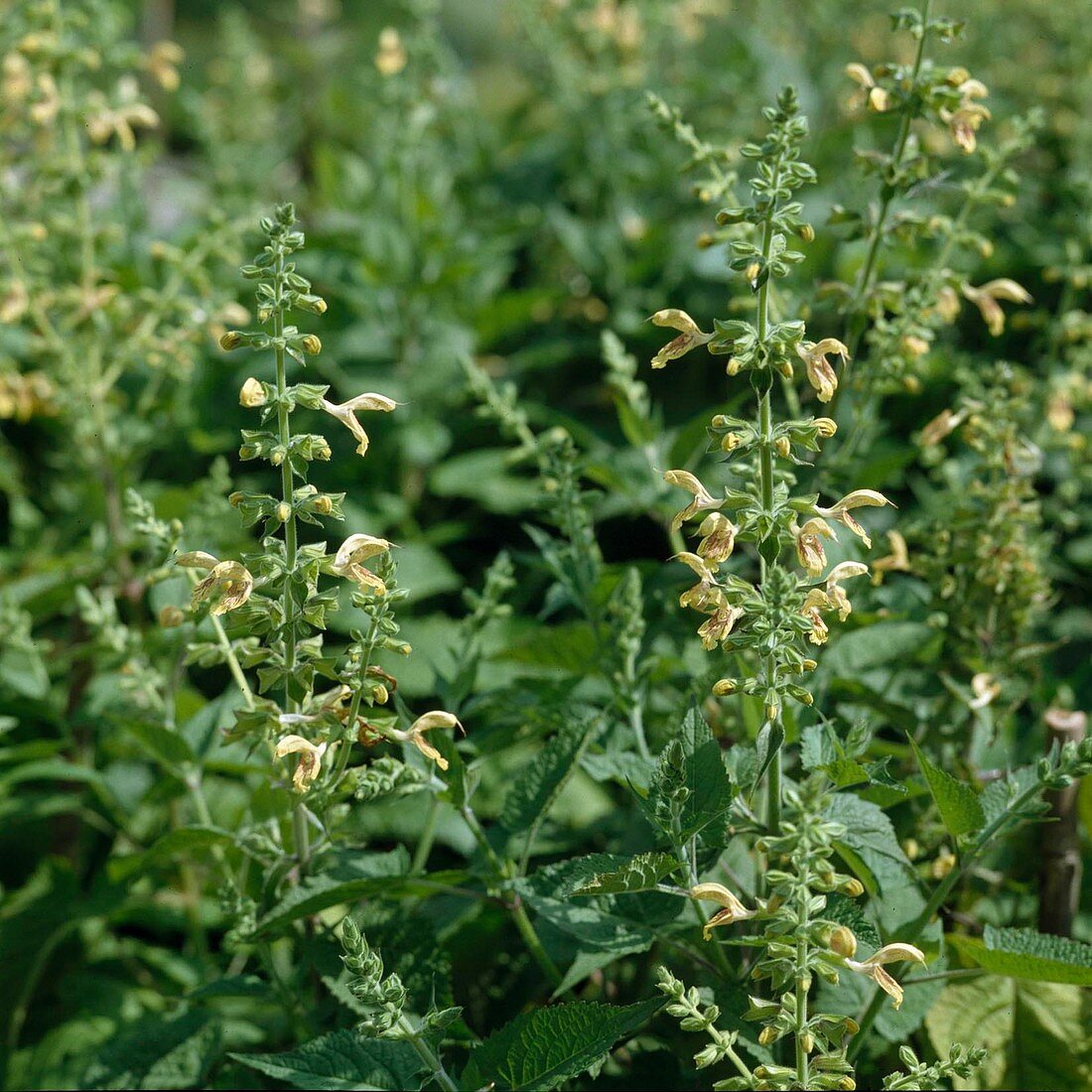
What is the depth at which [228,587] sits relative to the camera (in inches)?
56.1

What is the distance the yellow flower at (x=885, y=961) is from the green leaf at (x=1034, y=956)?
161mm

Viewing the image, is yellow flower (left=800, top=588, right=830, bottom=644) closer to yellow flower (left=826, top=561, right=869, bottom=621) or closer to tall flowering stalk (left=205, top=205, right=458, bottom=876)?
yellow flower (left=826, top=561, right=869, bottom=621)

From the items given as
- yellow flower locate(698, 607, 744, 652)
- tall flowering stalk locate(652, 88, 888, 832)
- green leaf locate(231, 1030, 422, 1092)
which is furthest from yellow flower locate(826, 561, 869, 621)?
green leaf locate(231, 1030, 422, 1092)

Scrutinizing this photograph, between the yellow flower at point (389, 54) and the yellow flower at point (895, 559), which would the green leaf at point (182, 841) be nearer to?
the yellow flower at point (895, 559)

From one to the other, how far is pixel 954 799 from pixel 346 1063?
782mm

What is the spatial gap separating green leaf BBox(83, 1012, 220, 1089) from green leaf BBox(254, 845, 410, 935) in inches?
13.5

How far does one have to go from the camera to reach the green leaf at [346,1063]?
1467 mm

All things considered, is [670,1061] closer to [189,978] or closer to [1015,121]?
[189,978]

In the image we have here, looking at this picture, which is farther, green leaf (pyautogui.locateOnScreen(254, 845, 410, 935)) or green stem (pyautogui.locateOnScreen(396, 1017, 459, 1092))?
green leaf (pyautogui.locateOnScreen(254, 845, 410, 935))

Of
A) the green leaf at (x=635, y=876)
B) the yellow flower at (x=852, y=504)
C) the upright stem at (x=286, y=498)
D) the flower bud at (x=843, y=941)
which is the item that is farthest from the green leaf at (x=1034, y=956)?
the upright stem at (x=286, y=498)

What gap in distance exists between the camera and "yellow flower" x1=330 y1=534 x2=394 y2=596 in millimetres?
1414

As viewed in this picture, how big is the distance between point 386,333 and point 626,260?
80 centimetres

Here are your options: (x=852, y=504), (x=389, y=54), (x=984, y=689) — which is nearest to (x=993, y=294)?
(x=984, y=689)

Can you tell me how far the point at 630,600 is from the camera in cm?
184
